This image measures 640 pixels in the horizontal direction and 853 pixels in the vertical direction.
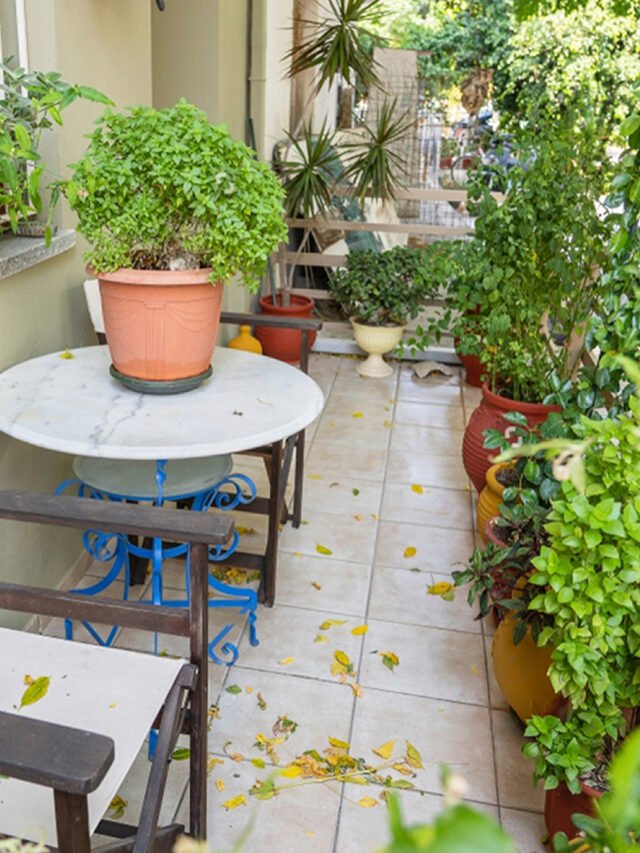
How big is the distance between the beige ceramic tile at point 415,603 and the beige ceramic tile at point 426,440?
3.57ft

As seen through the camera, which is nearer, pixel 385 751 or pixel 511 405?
pixel 385 751

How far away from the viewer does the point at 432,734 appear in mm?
2076

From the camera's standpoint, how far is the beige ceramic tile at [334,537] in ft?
9.53

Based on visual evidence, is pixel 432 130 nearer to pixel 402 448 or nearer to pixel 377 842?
pixel 402 448

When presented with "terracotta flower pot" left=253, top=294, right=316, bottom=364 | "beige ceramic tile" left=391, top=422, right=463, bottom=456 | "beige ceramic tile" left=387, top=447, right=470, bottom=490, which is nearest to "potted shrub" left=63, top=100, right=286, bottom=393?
"beige ceramic tile" left=387, top=447, right=470, bottom=490

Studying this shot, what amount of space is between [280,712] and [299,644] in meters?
0.30

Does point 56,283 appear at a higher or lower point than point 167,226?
lower

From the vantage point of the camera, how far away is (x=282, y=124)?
528cm

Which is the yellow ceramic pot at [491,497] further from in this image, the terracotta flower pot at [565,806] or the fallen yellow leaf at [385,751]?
the terracotta flower pot at [565,806]

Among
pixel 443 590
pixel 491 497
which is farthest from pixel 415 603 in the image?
pixel 491 497

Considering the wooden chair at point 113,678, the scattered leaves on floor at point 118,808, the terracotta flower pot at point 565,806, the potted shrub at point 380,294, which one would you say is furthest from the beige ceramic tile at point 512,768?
the potted shrub at point 380,294

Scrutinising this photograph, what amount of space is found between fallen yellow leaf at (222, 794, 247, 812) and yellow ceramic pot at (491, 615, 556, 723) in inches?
27.2

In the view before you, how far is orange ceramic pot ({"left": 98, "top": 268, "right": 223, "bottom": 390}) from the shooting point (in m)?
Result: 1.87

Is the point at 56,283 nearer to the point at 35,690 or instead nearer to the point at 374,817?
the point at 35,690
